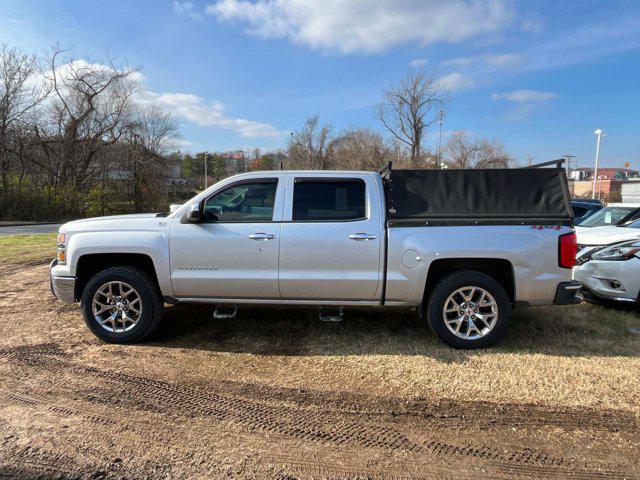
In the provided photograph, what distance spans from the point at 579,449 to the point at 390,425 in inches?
50.3

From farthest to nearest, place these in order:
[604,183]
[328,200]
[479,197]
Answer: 1. [604,183]
2. [328,200]
3. [479,197]

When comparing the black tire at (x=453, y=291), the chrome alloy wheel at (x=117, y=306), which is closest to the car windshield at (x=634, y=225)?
the black tire at (x=453, y=291)

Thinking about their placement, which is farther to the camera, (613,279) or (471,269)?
(613,279)

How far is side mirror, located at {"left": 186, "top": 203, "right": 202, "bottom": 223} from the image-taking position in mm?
4516

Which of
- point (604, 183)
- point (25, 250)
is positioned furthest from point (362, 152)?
point (604, 183)

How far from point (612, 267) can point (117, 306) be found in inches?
242

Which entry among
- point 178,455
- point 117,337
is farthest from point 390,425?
point 117,337

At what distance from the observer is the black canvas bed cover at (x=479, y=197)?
439 centimetres

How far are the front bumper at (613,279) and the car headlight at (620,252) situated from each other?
0.06m

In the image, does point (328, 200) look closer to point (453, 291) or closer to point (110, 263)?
point (453, 291)

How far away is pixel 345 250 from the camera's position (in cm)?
442

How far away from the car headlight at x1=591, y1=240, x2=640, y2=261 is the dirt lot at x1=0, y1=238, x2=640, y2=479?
85cm

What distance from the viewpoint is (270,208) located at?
4629 mm

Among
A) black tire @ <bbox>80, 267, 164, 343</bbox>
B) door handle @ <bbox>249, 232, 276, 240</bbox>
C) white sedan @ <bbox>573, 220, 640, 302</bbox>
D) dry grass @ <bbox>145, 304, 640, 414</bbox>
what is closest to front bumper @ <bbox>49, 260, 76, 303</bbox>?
black tire @ <bbox>80, 267, 164, 343</bbox>
